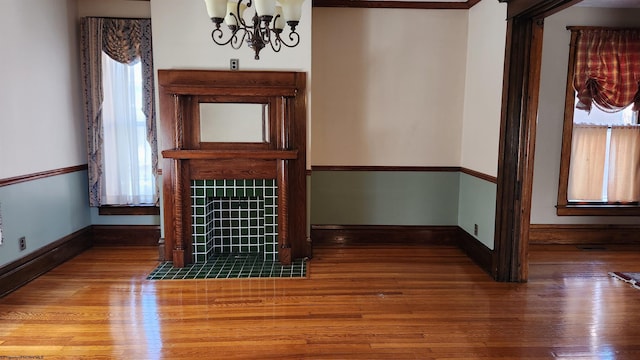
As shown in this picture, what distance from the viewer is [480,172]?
4090 millimetres

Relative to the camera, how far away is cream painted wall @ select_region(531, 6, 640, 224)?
448 cm

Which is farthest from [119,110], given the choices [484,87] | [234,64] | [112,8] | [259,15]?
[484,87]

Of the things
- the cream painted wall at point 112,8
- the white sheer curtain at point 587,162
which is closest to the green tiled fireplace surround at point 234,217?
the cream painted wall at point 112,8

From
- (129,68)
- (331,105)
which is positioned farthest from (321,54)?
(129,68)

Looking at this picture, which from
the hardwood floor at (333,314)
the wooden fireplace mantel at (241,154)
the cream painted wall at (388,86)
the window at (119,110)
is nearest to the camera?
the hardwood floor at (333,314)

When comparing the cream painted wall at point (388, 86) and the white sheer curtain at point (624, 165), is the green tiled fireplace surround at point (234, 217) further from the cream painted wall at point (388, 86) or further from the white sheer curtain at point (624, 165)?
the white sheer curtain at point (624, 165)

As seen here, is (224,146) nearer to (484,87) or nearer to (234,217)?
(234,217)

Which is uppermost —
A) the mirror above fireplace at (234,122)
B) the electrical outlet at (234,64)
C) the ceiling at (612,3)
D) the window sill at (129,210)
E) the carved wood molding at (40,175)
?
the ceiling at (612,3)

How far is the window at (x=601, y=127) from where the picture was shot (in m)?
4.50

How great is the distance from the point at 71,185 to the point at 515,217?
4.06 metres

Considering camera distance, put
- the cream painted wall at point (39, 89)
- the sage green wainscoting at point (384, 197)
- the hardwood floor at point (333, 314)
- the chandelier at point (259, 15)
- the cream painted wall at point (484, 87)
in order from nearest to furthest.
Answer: the chandelier at point (259, 15), the hardwood floor at point (333, 314), the cream painted wall at point (39, 89), the cream painted wall at point (484, 87), the sage green wainscoting at point (384, 197)

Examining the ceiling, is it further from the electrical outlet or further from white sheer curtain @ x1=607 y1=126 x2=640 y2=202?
the electrical outlet

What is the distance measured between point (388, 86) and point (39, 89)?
3.21 meters

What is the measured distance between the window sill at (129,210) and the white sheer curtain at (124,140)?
6 cm
